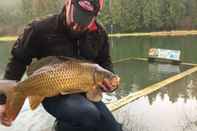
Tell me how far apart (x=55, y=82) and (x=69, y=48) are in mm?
671

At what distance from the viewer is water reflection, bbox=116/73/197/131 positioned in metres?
5.59

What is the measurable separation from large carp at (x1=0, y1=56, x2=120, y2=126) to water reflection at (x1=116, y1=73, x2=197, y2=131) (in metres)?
1.83

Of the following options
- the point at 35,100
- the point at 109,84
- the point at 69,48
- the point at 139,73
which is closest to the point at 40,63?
the point at 35,100

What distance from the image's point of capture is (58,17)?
→ 13.8 ft

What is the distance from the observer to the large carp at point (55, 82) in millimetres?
3664

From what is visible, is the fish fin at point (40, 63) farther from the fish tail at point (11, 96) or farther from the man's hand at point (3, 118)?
the man's hand at point (3, 118)

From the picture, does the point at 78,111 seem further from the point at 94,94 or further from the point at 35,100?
the point at 35,100

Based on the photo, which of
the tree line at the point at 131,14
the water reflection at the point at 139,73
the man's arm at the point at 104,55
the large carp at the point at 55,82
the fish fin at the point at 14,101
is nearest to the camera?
the large carp at the point at 55,82

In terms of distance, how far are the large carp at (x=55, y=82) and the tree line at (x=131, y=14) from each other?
3920cm

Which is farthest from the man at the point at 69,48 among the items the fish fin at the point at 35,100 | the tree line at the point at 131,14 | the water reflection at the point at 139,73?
the tree line at the point at 131,14

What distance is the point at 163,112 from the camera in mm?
6453

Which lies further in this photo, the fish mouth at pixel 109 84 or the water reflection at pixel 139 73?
the water reflection at pixel 139 73

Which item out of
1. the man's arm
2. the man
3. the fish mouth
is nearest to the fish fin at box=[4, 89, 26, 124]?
the man

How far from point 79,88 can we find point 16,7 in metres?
41.5
